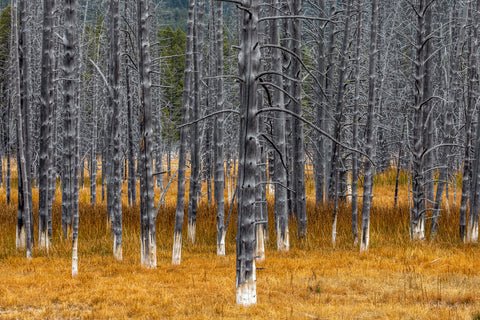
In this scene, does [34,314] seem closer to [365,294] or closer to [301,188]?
[365,294]

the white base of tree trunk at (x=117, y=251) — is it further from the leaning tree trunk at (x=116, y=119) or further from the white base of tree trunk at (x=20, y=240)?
the white base of tree trunk at (x=20, y=240)

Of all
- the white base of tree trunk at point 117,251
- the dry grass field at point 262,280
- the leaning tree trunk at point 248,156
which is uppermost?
the leaning tree trunk at point 248,156

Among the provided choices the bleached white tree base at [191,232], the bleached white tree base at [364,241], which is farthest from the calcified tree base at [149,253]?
the bleached white tree base at [364,241]

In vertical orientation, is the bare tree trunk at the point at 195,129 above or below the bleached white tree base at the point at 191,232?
above

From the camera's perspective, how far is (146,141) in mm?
8500

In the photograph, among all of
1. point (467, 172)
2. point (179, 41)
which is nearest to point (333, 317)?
point (467, 172)

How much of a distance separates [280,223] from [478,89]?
6.11 meters

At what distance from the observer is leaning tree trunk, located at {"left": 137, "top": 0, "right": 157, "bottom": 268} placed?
8484 millimetres

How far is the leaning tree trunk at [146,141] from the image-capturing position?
27.8ft

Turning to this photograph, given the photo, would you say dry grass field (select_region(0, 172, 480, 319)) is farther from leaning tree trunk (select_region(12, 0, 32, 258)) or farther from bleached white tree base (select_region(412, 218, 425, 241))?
leaning tree trunk (select_region(12, 0, 32, 258))

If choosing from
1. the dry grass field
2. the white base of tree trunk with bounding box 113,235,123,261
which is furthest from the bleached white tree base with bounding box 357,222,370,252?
the white base of tree trunk with bounding box 113,235,123,261

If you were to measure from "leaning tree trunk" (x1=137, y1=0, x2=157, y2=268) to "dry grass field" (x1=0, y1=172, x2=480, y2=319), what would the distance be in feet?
1.54

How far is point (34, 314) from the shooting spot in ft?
20.4

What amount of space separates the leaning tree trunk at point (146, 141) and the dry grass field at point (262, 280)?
0.47m
